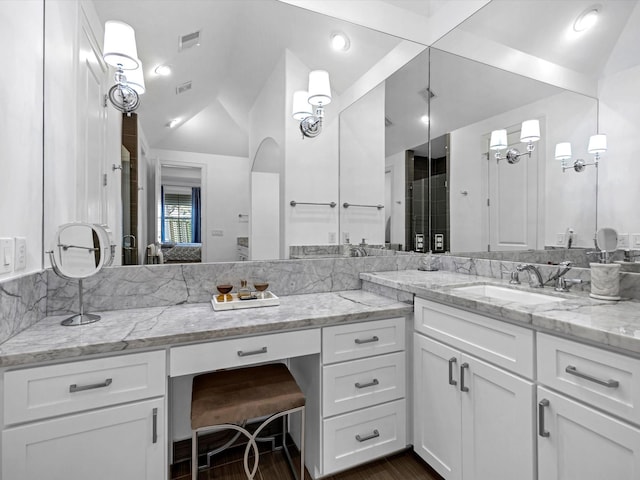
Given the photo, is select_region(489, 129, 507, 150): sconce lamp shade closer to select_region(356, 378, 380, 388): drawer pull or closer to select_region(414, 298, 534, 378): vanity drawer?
select_region(414, 298, 534, 378): vanity drawer

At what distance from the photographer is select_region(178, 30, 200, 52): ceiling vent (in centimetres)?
179

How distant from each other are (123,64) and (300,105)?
971mm

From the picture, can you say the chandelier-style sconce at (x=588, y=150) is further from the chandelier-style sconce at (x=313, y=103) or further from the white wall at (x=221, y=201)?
the white wall at (x=221, y=201)

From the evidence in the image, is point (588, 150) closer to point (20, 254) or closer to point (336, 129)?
point (336, 129)

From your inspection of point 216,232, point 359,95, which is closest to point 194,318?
point 216,232

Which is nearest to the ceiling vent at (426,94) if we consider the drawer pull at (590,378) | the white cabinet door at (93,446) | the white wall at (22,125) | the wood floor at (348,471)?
the drawer pull at (590,378)

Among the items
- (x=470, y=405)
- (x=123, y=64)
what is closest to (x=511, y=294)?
(x=470, y=405)

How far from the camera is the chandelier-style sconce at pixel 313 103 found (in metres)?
2.03

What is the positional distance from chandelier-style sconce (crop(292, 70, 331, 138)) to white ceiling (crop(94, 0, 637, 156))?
0.15 metres

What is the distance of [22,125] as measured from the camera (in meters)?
1.21

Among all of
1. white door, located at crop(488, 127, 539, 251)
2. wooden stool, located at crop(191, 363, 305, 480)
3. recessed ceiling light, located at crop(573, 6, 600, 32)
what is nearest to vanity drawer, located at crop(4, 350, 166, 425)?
wooden stool, located at crop(191, 363, 305, 480)

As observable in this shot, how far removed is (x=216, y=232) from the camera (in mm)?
1833

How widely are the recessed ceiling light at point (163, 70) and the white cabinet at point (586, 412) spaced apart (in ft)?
6.76

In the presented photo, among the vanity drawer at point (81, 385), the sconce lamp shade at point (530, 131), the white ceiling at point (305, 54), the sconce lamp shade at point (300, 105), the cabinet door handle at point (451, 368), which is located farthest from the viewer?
the sconce lamp shade at point (300, 105)
